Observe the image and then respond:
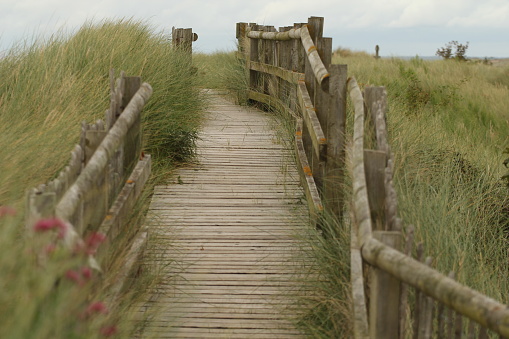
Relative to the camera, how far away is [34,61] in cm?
788

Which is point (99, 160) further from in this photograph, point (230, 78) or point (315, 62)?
point (230, 78)

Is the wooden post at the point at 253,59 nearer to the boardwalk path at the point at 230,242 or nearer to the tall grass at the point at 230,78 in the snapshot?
the tall grass at the point at 230,78

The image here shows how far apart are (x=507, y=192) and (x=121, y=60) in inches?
168

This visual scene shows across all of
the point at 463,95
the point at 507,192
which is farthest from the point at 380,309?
the point at 463,95

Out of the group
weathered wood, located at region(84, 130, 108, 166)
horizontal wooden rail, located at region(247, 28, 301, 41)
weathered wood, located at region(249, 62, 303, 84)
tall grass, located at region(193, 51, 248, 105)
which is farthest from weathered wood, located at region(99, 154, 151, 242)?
tall grass, located at region(193, 51, 248, 105)

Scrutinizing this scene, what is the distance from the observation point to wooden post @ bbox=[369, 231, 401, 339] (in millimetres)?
3176

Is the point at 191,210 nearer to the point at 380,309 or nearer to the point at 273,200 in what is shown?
the point at 273,200

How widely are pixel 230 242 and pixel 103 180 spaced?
2082mm

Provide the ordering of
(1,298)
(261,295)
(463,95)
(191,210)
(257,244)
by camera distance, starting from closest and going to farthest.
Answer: (1,298)
(261,295)
(257,244)
(191,210)
(463,95)

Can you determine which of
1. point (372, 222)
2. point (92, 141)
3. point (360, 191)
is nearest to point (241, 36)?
point (92, 141)

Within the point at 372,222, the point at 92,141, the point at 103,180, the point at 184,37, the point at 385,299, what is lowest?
the point at 385,299

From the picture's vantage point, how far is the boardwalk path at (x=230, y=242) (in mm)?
4785

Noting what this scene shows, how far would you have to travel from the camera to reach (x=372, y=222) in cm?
401

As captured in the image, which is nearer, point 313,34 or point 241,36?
point 313,34
